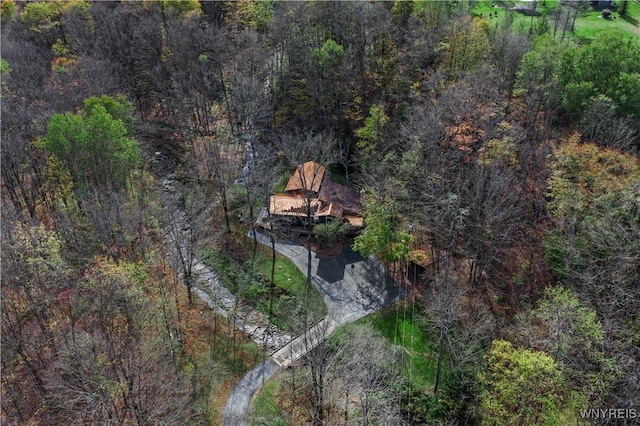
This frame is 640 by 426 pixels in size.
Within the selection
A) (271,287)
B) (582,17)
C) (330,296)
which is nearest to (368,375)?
(330,296)

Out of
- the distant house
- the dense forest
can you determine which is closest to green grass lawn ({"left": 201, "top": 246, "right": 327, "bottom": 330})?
the dense forest

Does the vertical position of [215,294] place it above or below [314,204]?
below

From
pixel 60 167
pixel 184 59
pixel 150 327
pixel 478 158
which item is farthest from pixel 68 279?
pixel 184 59

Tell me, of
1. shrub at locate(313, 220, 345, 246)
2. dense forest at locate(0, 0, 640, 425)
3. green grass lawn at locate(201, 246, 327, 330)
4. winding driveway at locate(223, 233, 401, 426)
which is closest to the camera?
dense forest at locate(0, 0, 640, 425)

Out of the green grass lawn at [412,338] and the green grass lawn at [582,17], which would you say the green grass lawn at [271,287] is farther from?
the green grass lawn at [582,17]

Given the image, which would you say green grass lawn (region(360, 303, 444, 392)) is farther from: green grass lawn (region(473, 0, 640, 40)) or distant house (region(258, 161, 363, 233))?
green grass lawn (region(473, 0, 640, 40))

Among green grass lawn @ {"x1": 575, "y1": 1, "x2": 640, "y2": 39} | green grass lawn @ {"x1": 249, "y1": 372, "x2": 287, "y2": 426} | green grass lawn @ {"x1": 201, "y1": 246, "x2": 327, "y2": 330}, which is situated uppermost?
green grass lawn @ {"x1": 575, "y1": 1, "x2": 640, "y2": 39}

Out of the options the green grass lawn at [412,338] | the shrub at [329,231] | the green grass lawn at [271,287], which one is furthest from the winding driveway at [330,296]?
the shrub at [329,231]

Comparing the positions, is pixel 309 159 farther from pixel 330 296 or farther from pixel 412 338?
pixel 412 338
